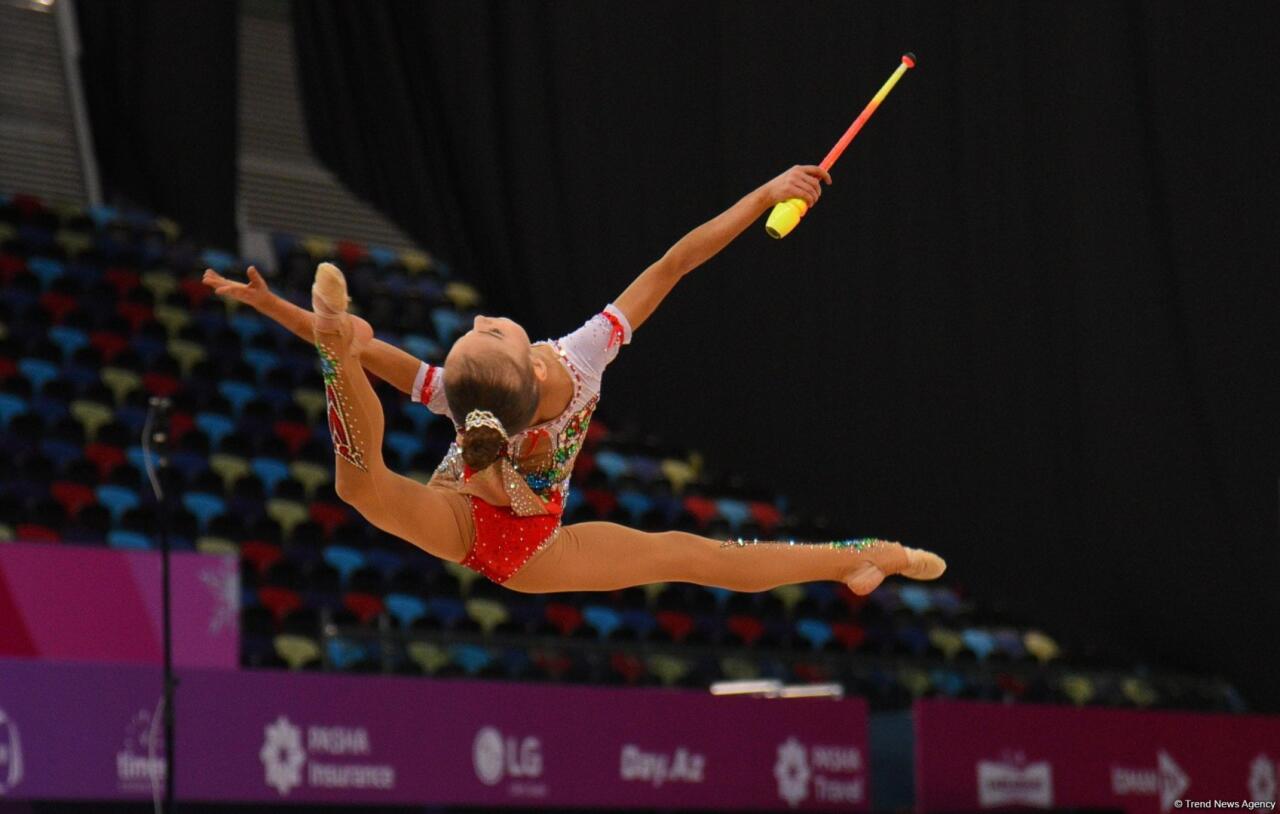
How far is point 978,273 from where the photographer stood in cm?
797

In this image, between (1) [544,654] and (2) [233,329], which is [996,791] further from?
(2) [233,329]

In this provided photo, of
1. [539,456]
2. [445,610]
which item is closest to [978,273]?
[445,610]

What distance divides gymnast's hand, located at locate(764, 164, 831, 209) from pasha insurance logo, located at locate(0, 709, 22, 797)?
3.33 m

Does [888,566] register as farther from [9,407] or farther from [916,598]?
[916,598]

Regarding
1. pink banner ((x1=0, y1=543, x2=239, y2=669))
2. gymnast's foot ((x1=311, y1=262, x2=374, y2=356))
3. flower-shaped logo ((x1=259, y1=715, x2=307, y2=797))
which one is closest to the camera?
gymnast's foot ((x1=311, y1=262, x2=374, y2=356))

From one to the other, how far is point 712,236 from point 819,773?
3.98 metres

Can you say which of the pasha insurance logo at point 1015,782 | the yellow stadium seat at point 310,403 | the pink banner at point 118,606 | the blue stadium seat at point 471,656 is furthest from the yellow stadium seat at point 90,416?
the pasha insurance logo at point 1015,782

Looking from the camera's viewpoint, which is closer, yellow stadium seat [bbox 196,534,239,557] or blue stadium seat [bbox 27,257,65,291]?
yellow stadium seat [bbox 196,534,239,557]

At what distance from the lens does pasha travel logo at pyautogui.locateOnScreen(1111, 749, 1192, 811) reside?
7.73 metres

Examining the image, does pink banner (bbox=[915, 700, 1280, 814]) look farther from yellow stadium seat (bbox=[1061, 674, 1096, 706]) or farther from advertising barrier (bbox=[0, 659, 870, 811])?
yellow stadium seat (bbox=[1061, 674, 1096, 706])

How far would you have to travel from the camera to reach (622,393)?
364 inches

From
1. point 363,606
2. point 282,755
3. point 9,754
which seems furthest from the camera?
point 363,606

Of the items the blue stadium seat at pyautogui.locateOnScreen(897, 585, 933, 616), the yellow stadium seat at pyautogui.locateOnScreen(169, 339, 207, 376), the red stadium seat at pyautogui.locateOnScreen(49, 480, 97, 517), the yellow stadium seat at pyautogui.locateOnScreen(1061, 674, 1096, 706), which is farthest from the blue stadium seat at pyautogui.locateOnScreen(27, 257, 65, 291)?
the yellow stadium seat at pyautogui.locateOnScreen(1061, 674, 1096, 706)

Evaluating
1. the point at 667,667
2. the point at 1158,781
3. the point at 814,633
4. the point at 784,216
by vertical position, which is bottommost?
the point at 1158,781
